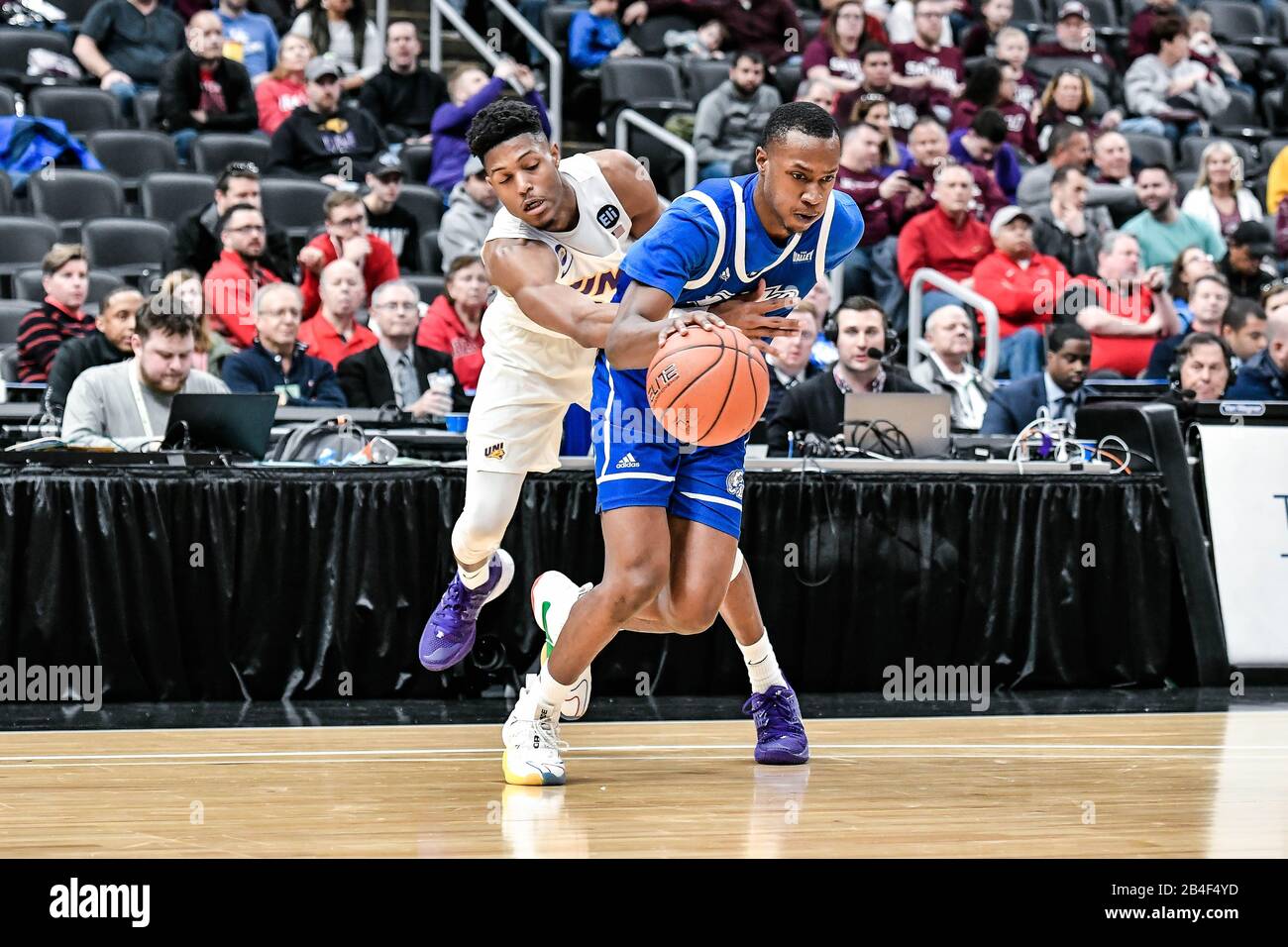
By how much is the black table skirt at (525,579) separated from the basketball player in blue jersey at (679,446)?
230 cm

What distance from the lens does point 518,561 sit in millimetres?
7004

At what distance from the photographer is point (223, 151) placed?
35.6 feet

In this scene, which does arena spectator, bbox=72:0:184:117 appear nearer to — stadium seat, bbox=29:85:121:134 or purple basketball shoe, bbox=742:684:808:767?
stadium seat, bbox=29:85:121:134

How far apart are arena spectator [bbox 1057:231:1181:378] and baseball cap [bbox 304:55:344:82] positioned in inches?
183

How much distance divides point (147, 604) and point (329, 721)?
993mm

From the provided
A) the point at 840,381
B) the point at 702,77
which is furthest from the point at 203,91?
the point at 840,381

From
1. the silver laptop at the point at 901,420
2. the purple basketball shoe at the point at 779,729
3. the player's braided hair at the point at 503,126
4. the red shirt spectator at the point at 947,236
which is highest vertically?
the player's braided hair at the point at 503,126

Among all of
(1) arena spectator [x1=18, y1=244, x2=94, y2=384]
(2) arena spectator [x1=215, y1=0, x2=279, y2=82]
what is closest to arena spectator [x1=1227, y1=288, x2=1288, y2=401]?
(1) arena spectator [x1=18, y1=244, x2=94, y2=384]

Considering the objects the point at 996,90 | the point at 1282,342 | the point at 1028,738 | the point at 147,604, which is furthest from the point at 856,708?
the point at 996,90

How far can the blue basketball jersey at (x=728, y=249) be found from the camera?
436 cm

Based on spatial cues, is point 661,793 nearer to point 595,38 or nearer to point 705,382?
point 705,382

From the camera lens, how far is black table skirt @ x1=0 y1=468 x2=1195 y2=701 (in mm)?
6629

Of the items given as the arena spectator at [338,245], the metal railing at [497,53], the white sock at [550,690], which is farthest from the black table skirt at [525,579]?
the metal railing at [497,53]

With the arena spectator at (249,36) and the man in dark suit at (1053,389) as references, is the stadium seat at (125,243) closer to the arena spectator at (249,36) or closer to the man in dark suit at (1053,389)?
the arena spectator at (249,36)
